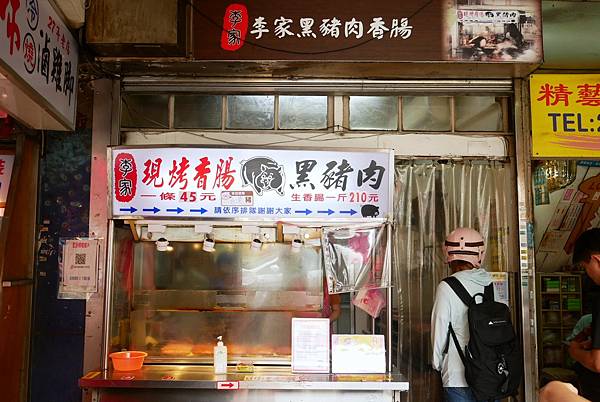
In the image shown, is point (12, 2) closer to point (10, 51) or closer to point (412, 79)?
point (10, 51)

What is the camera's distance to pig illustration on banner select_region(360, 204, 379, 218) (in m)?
4.63

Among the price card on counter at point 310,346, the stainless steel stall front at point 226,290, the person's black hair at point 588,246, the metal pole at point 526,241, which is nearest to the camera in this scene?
the person's black hair at point 588,246

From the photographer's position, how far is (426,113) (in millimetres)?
5578

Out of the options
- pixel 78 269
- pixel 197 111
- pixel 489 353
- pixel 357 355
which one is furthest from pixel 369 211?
pixel 78 269

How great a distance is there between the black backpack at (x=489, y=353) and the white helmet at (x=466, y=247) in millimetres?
344

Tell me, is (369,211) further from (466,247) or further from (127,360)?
(127,360)

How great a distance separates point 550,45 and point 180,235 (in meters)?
4.30

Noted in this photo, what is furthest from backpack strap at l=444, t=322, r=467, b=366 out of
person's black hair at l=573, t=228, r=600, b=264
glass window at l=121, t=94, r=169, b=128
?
glass window at l=121, t=94, r=169, b=128

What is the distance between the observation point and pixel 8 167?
17.9 ft

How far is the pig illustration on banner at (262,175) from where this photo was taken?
4.61m

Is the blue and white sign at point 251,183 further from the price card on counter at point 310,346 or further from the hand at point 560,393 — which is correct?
the hand at point 560,393

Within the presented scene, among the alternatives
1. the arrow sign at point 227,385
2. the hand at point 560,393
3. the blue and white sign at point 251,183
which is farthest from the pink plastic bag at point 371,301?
the hand at point 560,393

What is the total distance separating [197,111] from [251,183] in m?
1.41

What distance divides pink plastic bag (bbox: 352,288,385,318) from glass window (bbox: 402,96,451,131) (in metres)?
1.64
